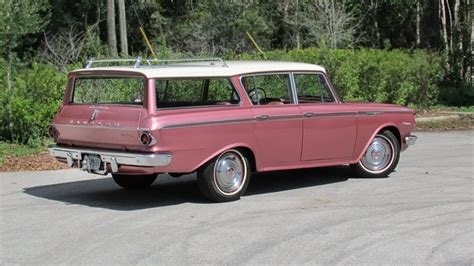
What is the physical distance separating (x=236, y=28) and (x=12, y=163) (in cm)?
2360

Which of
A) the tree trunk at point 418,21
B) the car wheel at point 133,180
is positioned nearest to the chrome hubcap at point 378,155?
the car wheel at point 133,180

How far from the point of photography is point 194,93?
28.3 ft

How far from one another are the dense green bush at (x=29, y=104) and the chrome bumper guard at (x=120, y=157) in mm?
5212

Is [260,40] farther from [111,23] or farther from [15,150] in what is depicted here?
[15,150]

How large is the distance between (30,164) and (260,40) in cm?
2422

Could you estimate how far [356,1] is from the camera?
1473 inches

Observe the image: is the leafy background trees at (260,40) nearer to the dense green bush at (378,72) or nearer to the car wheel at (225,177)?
the dense green bush at (378,72)

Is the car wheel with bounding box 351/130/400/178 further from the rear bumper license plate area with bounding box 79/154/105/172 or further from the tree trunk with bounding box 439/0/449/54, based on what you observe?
the tree trunk with bounding box 439/0/449/54

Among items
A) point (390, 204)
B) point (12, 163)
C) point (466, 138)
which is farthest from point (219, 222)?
point (466, 138)

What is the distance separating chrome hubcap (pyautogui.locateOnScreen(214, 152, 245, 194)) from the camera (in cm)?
782

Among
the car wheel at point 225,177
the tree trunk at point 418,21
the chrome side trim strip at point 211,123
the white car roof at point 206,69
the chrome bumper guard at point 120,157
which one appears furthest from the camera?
the tree trunk at point 418,21

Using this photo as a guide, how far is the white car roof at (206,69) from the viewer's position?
7543mm

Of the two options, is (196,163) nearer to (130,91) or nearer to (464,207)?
(464,207)

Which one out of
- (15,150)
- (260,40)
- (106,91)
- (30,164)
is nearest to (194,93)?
(106,91)
